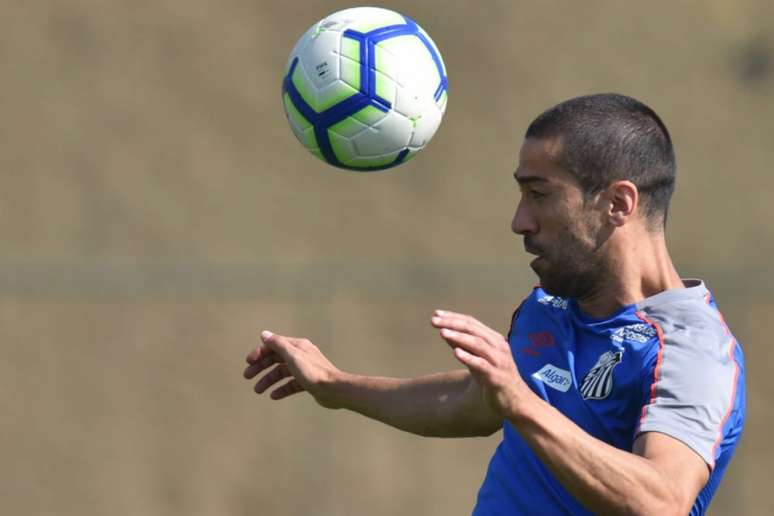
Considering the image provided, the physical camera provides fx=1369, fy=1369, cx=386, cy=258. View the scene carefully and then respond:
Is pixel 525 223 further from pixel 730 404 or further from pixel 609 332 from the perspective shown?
pixel 730 404

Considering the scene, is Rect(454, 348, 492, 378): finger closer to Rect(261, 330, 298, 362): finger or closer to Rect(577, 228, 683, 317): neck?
Rect(577, 228, 683, 317): neck

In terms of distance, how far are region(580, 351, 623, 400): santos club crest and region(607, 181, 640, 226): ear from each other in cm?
44

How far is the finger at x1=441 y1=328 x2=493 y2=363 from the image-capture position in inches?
136

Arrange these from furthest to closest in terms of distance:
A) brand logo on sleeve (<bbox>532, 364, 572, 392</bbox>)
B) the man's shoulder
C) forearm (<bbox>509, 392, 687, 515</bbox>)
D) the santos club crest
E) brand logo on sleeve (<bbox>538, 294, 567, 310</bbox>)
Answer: brand logo on sleeve (<bbox>538, 294, 567, 310</bbox>) < brand logo on sleeve (<bbox>532, 364, 572, 392</bbox>) < the santos club crest < the man's shoulder < forearm (<bbox>509, 392, 687, 515</bbox>)

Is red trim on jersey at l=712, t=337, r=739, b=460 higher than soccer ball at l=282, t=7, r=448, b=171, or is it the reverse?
soccer ball at l=282, t=7, r=448, b=171

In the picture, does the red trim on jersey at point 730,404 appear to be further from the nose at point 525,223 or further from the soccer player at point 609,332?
the nose at point 525,223

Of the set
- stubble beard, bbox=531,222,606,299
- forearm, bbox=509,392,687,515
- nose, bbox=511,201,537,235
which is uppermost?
nose, bbox=511,201,537,235

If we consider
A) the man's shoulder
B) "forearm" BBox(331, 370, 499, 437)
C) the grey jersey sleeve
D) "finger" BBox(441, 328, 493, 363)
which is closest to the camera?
"finger" BBox(441, 328, 493, 363)

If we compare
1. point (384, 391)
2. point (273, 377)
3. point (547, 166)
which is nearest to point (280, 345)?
point (273, 377)

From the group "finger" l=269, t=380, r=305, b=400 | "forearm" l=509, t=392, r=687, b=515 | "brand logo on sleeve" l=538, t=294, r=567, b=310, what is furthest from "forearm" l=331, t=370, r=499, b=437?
"forearm" l=509, t=392, r=687, b=515

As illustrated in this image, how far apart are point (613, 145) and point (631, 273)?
41 centimetres

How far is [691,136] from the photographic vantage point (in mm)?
10766

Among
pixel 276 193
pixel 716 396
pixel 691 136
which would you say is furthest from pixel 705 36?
pixel 716 396

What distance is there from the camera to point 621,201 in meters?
4.36
